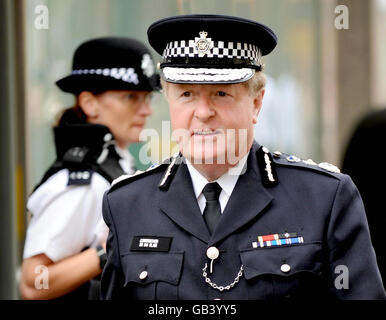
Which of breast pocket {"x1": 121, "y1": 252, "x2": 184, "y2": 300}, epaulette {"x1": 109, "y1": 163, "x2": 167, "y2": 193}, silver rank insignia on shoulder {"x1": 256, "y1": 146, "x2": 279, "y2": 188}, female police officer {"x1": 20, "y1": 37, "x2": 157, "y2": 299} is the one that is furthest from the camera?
female police officer {"x1": 20, "y1": 37, "x2": 157, "y2": 299}

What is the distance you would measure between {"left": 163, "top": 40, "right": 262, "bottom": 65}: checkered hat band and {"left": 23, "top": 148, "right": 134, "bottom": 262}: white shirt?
1022 millimetres

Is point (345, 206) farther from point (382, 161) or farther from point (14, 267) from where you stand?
point (14, 267)

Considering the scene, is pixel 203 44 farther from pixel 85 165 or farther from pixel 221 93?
pixel 85 165

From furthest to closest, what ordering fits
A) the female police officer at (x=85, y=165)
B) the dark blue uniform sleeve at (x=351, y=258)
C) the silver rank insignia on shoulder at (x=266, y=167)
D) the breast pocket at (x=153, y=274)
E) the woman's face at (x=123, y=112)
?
the woman's face at (x=123, y=112), the female police officer at (x=85, y=165), the silver rank insignia on shoulder at (x=266, y=167), the breast pocket at (x=153, y=274), the dark blue uniform sleeve at (x=351, y=258)

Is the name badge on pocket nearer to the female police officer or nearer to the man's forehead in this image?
the man's forehead

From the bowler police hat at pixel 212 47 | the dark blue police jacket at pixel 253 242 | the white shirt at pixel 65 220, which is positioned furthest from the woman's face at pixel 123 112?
the bowler police hat at pixel 212 47

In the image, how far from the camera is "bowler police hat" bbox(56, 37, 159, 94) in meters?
3.58

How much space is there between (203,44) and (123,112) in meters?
1.09

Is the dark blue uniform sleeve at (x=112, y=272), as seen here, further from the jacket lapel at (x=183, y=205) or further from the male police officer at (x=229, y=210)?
the jacket lapel at (x=183, y=205)

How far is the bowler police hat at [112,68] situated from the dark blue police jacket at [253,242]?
36.9 inches

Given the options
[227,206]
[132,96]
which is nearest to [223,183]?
[227,206]

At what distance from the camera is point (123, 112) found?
3.59 meters

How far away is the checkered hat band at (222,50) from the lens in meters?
2.58

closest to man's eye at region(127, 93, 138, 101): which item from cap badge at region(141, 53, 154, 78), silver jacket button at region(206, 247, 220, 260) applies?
cap badge at region(141, 53, 154, 78)
